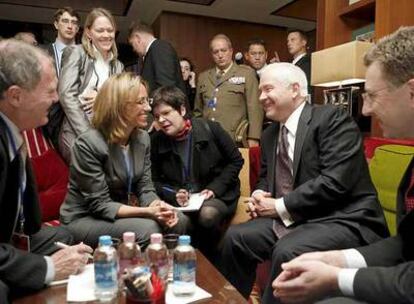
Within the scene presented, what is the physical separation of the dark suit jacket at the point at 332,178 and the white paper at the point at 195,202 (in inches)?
22.9

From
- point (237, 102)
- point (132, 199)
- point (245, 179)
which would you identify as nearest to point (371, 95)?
point (132, 199)

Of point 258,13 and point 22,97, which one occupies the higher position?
point 258,13

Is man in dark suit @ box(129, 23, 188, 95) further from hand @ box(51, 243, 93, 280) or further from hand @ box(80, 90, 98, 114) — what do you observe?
hand @ box(51, 243, 93, 280)

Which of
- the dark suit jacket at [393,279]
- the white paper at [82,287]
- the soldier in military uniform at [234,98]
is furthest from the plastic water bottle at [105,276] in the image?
the soldier in military uniform at [234,98]

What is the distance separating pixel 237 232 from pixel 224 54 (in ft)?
6.98

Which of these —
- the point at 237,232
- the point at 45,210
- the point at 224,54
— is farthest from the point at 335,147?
the point at 224,54

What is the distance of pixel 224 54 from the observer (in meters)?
3.77

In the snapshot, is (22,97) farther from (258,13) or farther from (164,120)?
(258,13)

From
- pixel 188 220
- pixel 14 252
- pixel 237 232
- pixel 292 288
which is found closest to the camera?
pixel 292 288

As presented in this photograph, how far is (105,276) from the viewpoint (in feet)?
4.17

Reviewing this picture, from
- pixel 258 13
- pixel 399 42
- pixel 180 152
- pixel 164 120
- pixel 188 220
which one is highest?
pixel 258 13

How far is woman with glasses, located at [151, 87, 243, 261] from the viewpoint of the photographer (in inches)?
97.1

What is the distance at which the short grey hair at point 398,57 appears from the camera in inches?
47.0

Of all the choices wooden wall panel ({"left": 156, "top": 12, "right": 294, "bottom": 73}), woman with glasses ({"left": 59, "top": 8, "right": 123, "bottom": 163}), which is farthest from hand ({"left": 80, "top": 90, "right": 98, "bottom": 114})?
wooden wall panel ({"left": 156, "top": 12, "right": 294, "bottom": 73})
